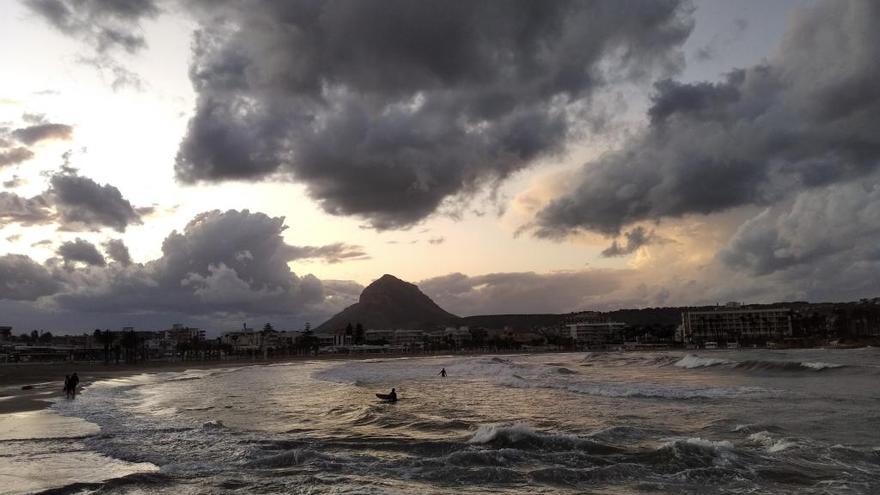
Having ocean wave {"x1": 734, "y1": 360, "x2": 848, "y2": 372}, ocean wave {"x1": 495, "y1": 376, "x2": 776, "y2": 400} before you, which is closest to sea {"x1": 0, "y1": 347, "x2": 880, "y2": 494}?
ocean wave {"x1": 495, "y1": 376, "x2": 776, "y2": 400}

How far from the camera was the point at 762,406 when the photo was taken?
80.9ft

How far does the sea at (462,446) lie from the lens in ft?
40.1

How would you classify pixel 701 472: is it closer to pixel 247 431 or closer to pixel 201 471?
pixel 201 471

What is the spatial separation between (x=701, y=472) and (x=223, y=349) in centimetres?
17454

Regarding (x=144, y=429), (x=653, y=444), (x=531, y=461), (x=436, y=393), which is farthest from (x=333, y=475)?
(x=436, y=393)

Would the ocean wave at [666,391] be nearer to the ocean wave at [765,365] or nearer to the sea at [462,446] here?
the sea at [462,446]

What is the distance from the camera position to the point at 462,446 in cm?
1645

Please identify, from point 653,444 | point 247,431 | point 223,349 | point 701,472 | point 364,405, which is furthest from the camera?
point 223,349

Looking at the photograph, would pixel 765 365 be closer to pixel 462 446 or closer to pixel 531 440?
pixel 531 440

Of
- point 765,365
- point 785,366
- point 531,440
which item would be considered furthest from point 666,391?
point 765,365

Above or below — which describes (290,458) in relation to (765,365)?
above

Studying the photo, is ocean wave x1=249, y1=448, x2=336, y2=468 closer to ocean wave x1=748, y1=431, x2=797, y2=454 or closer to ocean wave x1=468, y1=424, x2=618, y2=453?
ocean wave x1=468, y1=424, x2=618, y2=453

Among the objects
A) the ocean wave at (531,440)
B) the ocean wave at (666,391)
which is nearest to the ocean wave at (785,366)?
the ocean wave at (666,391)

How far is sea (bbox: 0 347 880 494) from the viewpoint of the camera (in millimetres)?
12219
